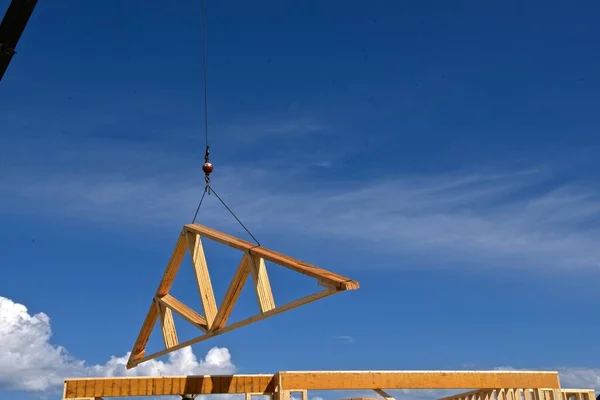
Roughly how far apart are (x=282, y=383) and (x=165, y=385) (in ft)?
12.0

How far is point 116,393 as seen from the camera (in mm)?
19203

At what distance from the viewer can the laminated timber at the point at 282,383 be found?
754 inches

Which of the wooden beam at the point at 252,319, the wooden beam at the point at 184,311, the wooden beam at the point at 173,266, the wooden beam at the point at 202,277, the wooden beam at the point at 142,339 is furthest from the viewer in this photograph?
the wooden beam at the point at 142,339

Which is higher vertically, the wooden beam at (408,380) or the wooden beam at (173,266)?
the wooden beam at (173,266)

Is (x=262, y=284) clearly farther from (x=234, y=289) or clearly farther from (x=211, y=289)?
(x=211, y=289)

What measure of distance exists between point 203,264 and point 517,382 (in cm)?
1196

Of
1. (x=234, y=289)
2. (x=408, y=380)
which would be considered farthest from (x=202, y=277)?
(x=408, y=380)

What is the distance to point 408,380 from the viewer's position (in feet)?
65.5

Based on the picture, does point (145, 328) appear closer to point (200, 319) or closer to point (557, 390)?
point (200, 319)

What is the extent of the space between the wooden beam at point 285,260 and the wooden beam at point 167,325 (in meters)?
2.96

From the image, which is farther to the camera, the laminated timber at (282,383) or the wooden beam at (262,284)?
the laminated timber at (282,383)

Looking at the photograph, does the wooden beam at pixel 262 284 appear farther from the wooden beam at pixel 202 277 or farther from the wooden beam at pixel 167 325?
the wooden beam at pixel 167 325

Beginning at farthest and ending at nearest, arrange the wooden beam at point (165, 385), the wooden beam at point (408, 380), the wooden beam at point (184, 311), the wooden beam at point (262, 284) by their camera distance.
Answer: the wooden beam at point (408, 380) → the wooden beam at point (165, 385) → the wooden beam at point (184, 311) → the wooden beam at point (262, 284)

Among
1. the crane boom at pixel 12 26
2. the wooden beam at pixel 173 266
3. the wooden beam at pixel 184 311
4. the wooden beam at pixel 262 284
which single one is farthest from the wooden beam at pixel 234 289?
the crane boom at pixel 12 26
